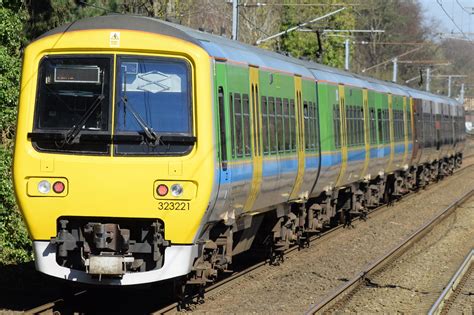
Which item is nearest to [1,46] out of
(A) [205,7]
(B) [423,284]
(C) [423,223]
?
(B) [423,284]

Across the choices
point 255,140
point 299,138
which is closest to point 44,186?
point 255,140

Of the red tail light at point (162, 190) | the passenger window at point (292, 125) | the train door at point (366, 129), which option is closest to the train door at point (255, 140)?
the passenger window at point (292, 125)

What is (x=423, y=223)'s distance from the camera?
71.6ft

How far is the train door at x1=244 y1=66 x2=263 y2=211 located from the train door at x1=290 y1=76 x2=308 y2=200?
2151 millimetres

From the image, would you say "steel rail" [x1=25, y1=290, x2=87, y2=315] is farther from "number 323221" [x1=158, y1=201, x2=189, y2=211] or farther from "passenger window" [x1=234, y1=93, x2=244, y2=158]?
"passenger window" [x1=234, y1=93, x2=244, y2=158]

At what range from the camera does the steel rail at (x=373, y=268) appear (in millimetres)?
11371

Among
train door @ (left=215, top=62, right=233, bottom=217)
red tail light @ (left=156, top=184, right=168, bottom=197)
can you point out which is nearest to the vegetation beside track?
train door @ (left=215, top=62, right=233, bottom=217)

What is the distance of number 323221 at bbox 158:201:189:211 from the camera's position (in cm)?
974

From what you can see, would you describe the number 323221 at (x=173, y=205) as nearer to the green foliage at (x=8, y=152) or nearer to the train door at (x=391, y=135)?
the green foliage at (x=8, y=152)

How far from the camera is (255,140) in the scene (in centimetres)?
1203

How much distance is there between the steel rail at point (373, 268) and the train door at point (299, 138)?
1.47 m

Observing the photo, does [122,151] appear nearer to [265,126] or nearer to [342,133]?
[265,126]

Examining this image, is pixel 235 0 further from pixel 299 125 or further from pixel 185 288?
pixel 185 288

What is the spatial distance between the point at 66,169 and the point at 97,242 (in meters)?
0.75
